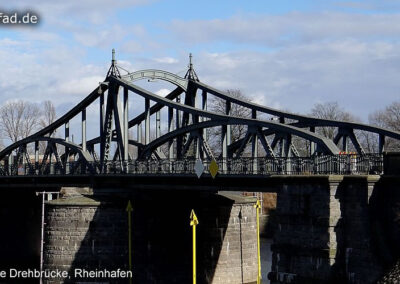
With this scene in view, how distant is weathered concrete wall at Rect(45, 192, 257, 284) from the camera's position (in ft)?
144

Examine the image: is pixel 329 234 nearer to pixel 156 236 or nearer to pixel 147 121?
pixel 156 236

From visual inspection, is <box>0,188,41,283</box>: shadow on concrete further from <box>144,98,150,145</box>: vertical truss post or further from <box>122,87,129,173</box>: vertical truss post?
<box>144,98,150,145</box>: vertical truss post

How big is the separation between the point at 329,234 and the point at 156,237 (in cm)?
1725

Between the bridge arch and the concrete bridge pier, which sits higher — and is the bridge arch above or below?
above

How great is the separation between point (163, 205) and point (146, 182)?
1710 millimetres

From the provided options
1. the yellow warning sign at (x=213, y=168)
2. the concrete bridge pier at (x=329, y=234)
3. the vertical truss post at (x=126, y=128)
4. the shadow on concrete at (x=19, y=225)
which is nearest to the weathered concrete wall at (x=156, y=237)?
the vertical truss post at (x=126, y=128)

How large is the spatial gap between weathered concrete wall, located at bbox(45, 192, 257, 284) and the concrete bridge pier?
567 inches

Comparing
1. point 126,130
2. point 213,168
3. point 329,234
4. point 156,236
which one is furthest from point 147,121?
point 329,234

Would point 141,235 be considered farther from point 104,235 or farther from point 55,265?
point 55,265

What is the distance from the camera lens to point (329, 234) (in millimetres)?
A: 29953

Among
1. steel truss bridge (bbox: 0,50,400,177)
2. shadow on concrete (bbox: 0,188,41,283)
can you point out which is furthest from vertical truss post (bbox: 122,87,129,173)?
shadow on concrete (bbox: 0,188,41,283)

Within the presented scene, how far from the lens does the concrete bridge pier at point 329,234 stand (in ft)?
96.7

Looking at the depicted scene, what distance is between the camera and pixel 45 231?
4469 cm

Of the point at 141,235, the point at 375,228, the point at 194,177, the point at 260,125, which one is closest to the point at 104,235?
the point at 141,235
